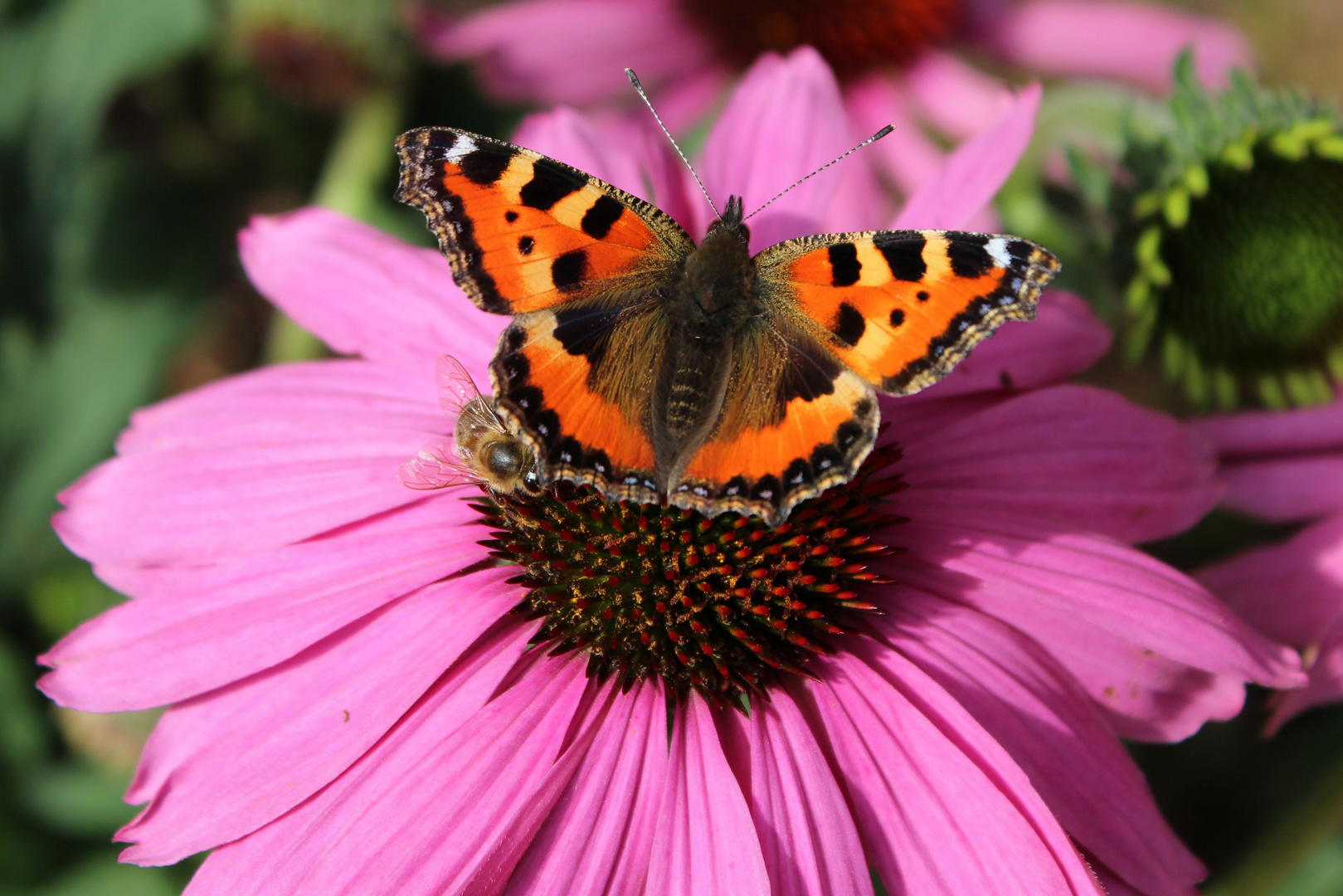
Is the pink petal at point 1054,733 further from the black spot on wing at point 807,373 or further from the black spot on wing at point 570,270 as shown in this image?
the black spot on wing at point 570,270

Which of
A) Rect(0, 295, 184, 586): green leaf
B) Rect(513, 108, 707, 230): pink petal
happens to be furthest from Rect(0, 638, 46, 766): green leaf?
Rect(513, 108, 707, 230): pink petal

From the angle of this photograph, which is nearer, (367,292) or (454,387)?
(454,387)

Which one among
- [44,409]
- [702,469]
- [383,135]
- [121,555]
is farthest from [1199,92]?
[44,409]

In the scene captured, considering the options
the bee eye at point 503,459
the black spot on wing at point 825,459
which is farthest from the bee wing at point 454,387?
the black spot on wing at point 825,459

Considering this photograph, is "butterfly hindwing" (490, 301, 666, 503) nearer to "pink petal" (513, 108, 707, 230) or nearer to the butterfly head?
the butterfly head

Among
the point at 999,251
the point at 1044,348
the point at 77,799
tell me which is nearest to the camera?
the point at 999,251

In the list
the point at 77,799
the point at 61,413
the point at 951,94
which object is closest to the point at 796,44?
the point at 951,94

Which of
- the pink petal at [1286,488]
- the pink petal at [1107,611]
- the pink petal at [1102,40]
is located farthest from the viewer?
the pink petal at [1102,40]

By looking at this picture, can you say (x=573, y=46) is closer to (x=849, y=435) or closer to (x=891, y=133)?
(x=891, y=133)
